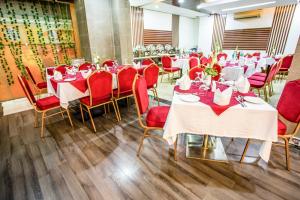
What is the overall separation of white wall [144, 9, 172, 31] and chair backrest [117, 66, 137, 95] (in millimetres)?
5105

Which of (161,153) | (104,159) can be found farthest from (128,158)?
(161,153)

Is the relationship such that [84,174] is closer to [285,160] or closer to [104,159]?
[104,159]

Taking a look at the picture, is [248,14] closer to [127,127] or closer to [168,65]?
[168,65]

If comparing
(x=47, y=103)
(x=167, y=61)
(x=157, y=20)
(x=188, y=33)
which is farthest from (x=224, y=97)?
(x=188, y=33)

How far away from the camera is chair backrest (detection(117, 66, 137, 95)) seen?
2.94m

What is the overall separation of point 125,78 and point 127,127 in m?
0.91

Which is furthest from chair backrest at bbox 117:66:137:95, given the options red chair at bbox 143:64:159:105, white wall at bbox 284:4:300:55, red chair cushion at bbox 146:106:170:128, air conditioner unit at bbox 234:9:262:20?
air conditioner unit at bbox 234:9:262:20

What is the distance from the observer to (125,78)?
3.01 m

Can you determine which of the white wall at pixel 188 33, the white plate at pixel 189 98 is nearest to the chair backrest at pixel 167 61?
the white plate at pixel 189 98

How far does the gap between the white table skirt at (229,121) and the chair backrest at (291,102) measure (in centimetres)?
34

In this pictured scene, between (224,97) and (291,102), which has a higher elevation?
(224,97)

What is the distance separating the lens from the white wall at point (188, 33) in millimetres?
9148

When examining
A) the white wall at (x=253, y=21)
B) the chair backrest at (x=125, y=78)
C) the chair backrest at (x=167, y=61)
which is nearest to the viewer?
the chair backrest at (x=125, y=78)

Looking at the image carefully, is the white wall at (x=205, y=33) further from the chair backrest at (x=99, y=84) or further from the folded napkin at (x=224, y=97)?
the folded napkin at (x=224, y=97)
